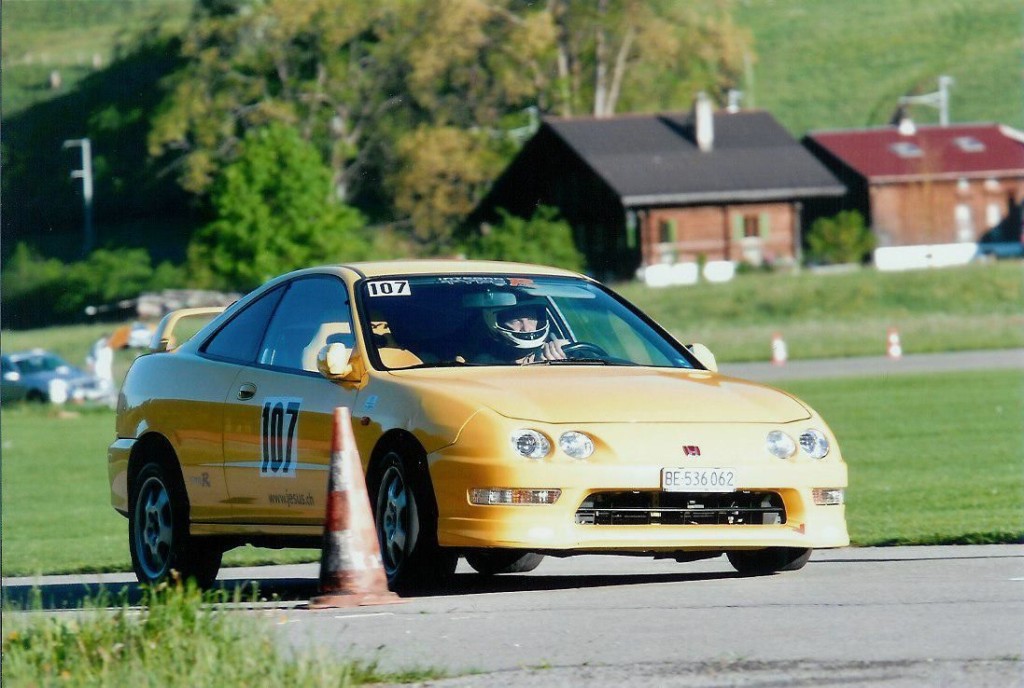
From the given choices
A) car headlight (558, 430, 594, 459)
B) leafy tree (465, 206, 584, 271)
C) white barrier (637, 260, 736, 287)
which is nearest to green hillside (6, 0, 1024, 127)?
white barrier (637, 260, 736, 287)

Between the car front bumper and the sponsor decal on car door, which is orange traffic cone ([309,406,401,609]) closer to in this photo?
the car front bumper

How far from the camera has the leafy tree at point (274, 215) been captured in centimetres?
7988

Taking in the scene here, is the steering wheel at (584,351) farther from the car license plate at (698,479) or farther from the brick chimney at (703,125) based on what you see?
the brick chimney at (703,125)

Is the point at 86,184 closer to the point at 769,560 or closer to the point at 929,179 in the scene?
the point at 929,179

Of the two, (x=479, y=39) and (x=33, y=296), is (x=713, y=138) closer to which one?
(x=479, y=39)

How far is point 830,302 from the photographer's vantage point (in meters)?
63.3

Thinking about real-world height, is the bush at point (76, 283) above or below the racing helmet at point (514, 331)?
below

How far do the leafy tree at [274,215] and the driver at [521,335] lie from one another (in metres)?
70.4

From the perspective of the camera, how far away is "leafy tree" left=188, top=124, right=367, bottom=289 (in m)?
79.9

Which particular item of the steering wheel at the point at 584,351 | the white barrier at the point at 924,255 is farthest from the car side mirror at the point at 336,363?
the white barrier at the point at 924,255

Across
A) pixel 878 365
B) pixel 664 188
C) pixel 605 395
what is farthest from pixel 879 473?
pixel 664 188

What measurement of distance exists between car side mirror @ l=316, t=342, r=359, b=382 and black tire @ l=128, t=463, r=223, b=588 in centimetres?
137

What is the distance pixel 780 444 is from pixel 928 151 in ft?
283

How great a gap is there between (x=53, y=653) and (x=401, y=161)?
3058 inches
